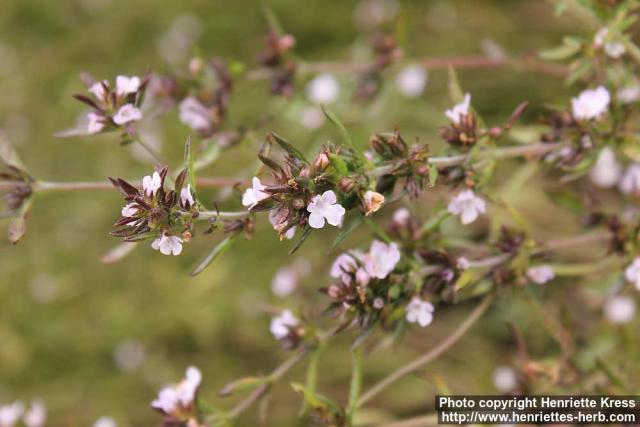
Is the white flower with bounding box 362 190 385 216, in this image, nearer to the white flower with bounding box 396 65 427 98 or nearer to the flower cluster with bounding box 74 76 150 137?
the flower cluster with bounding box 74 76 150 137

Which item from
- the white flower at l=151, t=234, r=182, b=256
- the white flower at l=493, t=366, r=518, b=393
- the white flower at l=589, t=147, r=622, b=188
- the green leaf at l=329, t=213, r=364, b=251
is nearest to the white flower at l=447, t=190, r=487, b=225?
the green leaf at l=329, t=213, r=364, b=251

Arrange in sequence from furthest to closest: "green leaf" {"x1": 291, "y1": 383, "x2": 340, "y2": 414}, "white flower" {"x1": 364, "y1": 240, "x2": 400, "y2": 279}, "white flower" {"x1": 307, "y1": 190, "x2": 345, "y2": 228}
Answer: "green leaf" {"x1": 291, "y1": 383, "x2": 340, "y2": 414} < "white flower" {"x1": 364, "y1": 240, "x2": 400, "y2": 279} < "white flower" {"x1": 307, "y1": 190, "x2": 345, "y2": 228}

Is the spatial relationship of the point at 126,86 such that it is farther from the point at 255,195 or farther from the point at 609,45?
the point at 609,45

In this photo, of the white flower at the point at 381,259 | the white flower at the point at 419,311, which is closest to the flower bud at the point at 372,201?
the white flower at the point at 381,259

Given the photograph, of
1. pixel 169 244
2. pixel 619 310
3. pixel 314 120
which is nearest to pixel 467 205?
pixel 169 244

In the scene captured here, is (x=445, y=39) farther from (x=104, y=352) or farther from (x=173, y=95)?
(x=104, y=352)

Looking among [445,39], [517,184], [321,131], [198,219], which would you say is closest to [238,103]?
[321,131]
